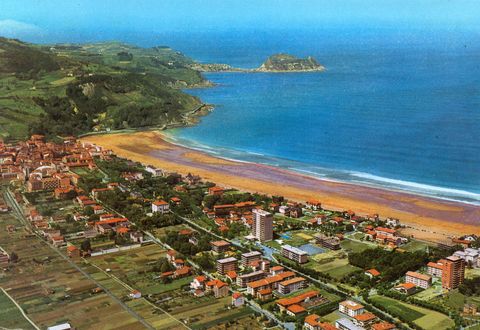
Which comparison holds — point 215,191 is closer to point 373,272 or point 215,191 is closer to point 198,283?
Answer: point 198,283

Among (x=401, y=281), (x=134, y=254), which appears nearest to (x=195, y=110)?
(x=134, y=254)

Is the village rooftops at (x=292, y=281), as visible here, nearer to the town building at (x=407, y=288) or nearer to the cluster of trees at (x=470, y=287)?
the town building at (x=407, y=288)

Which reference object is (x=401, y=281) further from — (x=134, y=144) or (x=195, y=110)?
(x=195, y=110)

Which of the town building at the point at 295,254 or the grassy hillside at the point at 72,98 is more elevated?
A: the grassy hillside at the point at 72,98

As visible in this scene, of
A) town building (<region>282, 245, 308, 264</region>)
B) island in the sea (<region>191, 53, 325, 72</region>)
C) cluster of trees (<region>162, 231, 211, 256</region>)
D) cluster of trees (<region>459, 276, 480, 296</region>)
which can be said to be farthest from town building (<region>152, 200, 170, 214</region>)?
island in the sea (<region>191, 53, 325, 72</region>)

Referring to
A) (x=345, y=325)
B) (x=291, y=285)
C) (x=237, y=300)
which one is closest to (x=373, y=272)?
(x=291, y=285)

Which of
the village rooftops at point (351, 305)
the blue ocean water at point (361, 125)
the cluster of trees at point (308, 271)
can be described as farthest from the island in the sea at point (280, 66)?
the village rooftops at point (351, 305)

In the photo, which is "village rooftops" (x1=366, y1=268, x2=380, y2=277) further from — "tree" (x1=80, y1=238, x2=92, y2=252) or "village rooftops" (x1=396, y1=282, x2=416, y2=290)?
"tree" (x1=80, y1=238, x2=92, y2=252)
